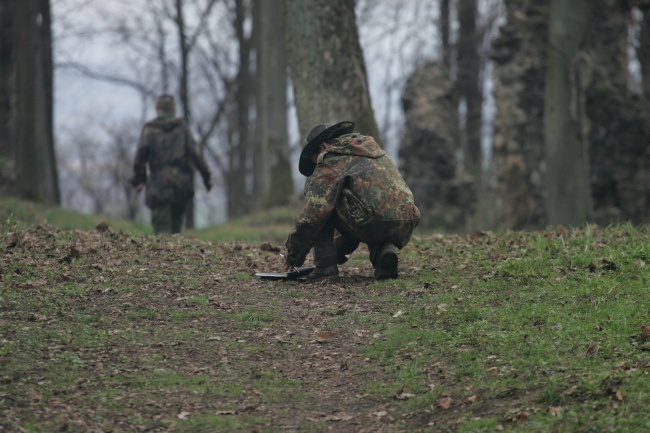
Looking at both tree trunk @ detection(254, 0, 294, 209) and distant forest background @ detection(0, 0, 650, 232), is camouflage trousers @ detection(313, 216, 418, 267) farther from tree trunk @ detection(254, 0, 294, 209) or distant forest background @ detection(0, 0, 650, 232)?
tree trunk @ detection(254, 0, 294, 209)

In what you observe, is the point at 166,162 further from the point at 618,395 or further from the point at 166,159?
the point at 618,395

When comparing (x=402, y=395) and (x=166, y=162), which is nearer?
(x=402, y=395)

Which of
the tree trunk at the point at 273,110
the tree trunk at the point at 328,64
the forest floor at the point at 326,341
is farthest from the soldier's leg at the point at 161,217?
the tree trunk at the point at 273,110

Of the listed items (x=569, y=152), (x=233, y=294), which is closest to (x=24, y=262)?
(x=233, y=294)

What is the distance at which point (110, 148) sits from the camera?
58250 millimetres

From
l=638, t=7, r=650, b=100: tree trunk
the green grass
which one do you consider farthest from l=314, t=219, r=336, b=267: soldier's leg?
l=638, t=7, r=650, b=100: tree trunk

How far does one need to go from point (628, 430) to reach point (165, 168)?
1055 centimetres

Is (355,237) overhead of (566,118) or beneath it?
beneath

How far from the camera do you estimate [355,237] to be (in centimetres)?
907

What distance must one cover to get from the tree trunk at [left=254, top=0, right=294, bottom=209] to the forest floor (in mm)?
13010

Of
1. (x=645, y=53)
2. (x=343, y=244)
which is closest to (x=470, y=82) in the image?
(x=645, y=53)

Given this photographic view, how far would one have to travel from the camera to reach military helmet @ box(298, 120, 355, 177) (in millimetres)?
9070

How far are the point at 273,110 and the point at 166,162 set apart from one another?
9.54 m

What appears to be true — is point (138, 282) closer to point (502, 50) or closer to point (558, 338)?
point (558, 338)
